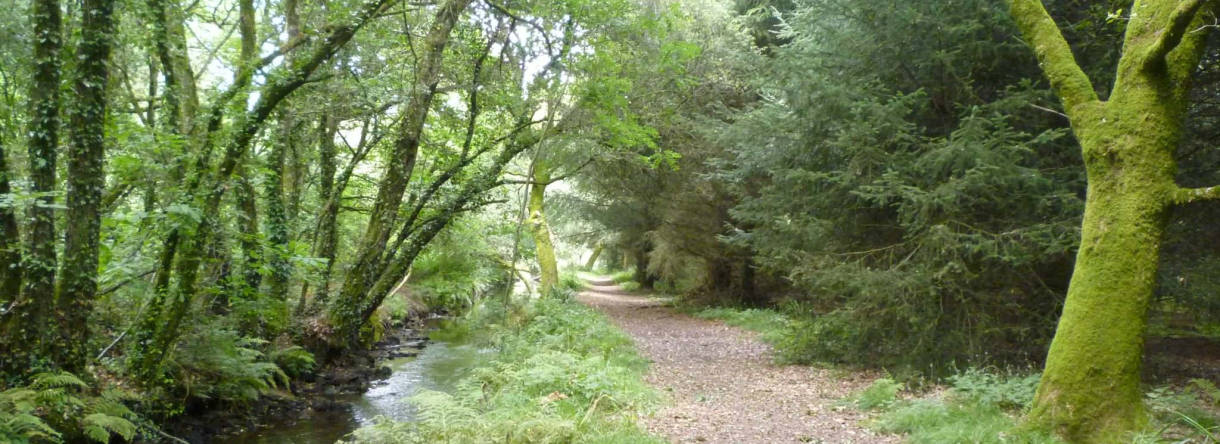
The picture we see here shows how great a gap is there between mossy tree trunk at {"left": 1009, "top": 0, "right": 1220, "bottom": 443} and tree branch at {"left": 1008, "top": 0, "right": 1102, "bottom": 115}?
296 mm

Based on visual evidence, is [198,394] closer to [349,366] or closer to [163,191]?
[163,191]

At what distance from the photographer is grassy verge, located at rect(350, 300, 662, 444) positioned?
5.57m

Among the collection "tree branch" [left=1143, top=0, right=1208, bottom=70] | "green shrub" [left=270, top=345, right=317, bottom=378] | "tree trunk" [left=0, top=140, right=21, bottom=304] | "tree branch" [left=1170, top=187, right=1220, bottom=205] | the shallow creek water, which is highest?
"tree branch" [left=1143, top=0, right=1208, bottom=70]

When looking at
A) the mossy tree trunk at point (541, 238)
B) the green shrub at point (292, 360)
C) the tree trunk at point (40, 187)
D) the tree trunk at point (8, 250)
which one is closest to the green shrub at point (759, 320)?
the mossy tree trunk at point (541, 238)

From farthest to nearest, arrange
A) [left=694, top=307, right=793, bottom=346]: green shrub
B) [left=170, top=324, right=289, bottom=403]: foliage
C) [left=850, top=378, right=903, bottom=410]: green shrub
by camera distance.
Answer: [left=694, top=307, right=793, bottom=346]: green shrub
[left=170, top=324, right=289, bottom=403]: foliage
[left=850, top=378, right=903, bottom=410]: green shrub

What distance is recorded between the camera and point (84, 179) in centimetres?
644

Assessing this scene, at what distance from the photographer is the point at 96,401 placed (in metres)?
6.66

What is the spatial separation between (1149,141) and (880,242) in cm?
422

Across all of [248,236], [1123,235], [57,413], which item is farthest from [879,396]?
[57,413]

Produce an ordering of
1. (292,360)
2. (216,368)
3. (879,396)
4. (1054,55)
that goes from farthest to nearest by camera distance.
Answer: (292,360) → (216,368) → (879,396) → (1054,55)

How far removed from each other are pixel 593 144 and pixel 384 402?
7022 mm

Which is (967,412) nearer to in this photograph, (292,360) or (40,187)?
(40,187)

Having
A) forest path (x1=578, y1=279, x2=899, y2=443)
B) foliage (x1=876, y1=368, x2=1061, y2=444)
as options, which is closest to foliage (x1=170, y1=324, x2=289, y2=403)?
forest path (x1=578, y1=279, x2=899, y2=443)

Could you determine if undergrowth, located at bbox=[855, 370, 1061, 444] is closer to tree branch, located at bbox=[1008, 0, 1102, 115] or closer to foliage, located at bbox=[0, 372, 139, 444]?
tree branch, located at bbox=[1008, 0, 1102, 115]
